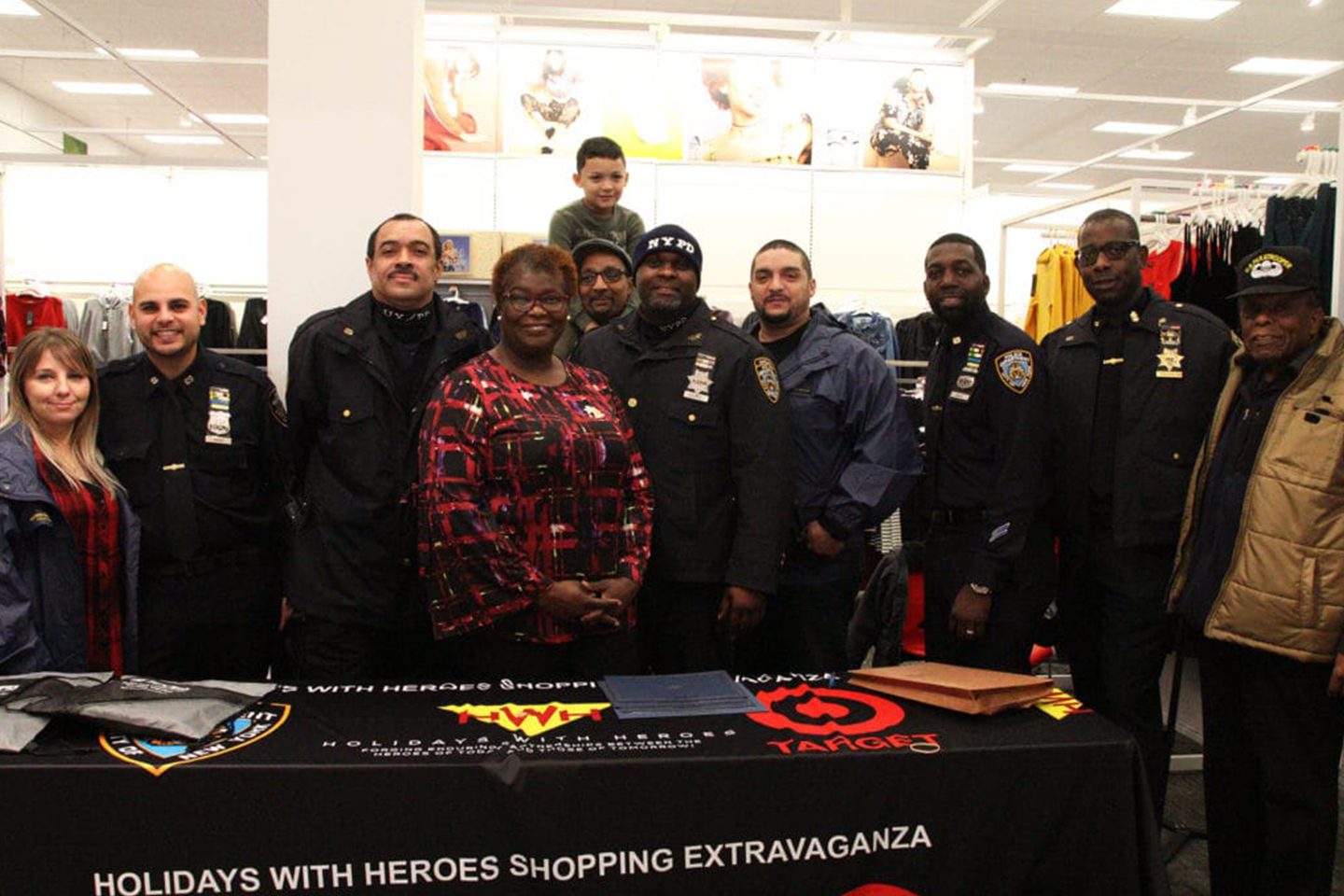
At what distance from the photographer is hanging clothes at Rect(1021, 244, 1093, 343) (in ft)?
16.0

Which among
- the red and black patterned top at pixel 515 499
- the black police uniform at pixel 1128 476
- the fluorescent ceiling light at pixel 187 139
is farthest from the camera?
the fluorescent ceiling light at pixel 187 139

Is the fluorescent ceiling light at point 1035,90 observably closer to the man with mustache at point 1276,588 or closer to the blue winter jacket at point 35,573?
the man with mustache at point 1276,588

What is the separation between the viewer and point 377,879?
1.76 meters

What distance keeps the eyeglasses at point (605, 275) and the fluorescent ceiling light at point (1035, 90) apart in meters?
8.96

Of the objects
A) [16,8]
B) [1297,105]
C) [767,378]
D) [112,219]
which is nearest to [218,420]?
[767,378]

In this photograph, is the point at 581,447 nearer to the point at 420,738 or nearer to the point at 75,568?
the point at 420,738

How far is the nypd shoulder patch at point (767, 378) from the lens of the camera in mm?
2689

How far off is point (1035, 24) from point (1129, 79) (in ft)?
7.83

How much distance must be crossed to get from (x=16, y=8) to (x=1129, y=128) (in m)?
12.6

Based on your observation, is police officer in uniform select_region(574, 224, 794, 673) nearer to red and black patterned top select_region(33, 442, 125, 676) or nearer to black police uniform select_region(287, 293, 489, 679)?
black police uniform select_region(287, 293, 489, 679)

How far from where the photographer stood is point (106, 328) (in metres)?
6.92

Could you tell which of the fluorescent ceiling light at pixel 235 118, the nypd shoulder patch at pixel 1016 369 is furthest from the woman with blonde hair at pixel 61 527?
the fluorescent ceiling light at pixel 235 118

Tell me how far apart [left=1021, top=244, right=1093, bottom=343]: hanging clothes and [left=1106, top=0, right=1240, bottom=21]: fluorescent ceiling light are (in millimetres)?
4840

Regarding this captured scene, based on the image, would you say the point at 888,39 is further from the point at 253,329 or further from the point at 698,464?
the point at 698,464
